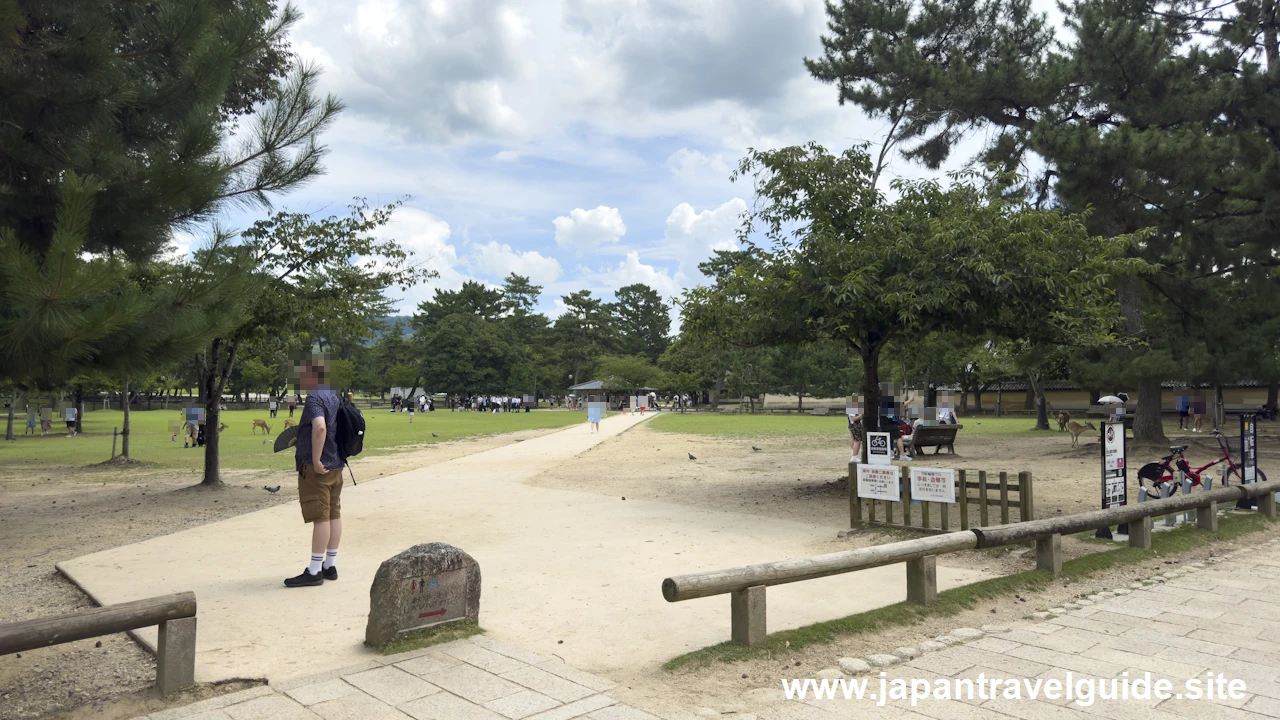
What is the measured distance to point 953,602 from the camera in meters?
5.39

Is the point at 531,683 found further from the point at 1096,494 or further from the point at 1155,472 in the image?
the point at 1096,494

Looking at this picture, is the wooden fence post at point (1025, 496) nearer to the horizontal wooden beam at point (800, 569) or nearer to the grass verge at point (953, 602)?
the grass verge at point (953, 602)

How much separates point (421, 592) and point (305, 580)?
1.95 metres

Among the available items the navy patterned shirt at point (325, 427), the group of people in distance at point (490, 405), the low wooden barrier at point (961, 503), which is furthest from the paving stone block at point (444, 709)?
the group of people in distance at point (490, 405)

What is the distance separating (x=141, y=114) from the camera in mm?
5375

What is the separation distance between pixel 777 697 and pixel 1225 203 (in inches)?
760

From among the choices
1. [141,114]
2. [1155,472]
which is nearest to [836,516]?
[1155,472]

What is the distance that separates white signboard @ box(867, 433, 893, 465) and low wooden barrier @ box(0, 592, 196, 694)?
7351mm

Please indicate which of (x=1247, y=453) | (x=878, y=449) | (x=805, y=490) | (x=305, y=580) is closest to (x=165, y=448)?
(x=805, y=490)

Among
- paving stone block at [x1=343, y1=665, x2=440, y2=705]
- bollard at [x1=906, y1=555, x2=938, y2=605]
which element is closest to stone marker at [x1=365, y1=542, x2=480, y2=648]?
paving stone block at [x1=343, y1=665, x2=440, y2=705]

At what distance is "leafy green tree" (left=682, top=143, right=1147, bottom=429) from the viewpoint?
Result: 8.78m

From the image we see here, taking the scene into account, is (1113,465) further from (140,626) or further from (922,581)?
(140,626)

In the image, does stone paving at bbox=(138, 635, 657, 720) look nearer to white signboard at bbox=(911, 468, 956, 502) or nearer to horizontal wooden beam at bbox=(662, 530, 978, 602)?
horizontal wooden beam at bbox=(662, 530, 978, 602)

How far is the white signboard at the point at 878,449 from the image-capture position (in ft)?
30.3
